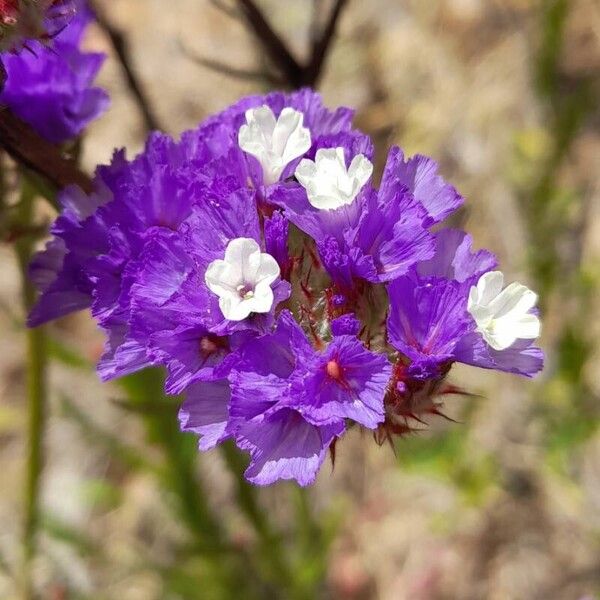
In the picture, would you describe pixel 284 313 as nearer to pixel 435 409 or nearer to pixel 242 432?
pixel 242 432

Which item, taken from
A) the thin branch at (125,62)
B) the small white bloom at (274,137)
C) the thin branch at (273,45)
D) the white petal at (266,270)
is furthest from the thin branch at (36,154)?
the thin branch at (273,45)

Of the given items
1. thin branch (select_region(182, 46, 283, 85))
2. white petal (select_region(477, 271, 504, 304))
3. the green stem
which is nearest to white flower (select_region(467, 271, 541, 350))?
white petal (select_region(477, 271, 504, 304))

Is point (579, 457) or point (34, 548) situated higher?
point (34, 548)

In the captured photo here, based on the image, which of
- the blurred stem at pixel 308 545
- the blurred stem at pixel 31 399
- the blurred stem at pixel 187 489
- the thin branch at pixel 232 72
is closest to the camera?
the blurred stem at pixel 31 399

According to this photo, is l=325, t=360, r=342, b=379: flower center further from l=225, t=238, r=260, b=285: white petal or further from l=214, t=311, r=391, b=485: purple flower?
l=225, t=238, r=260, b=285: white petal

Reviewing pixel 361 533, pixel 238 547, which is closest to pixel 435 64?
pixel 361 533

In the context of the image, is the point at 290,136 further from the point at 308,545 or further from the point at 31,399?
the point at 308,545

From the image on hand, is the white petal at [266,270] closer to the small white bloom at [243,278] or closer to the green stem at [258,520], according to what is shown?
the small white bloom at [243,278]
